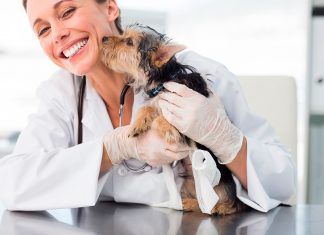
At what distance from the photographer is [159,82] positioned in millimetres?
1433

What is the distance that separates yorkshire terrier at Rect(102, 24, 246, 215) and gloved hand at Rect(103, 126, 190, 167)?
0.02 metres

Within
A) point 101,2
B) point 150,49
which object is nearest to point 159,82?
point 150,49

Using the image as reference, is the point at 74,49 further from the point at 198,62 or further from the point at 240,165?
the point at 240,165

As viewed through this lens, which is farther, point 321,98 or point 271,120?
point 321,98

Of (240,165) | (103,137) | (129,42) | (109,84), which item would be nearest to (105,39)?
(129,42)

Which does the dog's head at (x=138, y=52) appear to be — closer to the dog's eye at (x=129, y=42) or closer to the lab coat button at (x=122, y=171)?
the dog's eye at (x=129, y=42)

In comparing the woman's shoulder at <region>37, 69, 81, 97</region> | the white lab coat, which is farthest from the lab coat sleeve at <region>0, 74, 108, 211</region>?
the woman's shoulder at <region>37, 69, 81, 97</region>

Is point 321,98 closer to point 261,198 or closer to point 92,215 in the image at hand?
point 261,198

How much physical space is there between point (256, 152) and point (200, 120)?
217 mm

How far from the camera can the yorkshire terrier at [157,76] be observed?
1385mm

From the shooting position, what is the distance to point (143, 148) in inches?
55.8

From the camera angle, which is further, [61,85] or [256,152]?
[61,85]

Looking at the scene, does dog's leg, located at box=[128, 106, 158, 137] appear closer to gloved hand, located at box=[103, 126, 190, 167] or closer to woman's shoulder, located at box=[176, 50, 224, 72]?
gloved hand, located at box=[103, 126, 190, 167]

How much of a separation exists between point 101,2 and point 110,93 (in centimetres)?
32
